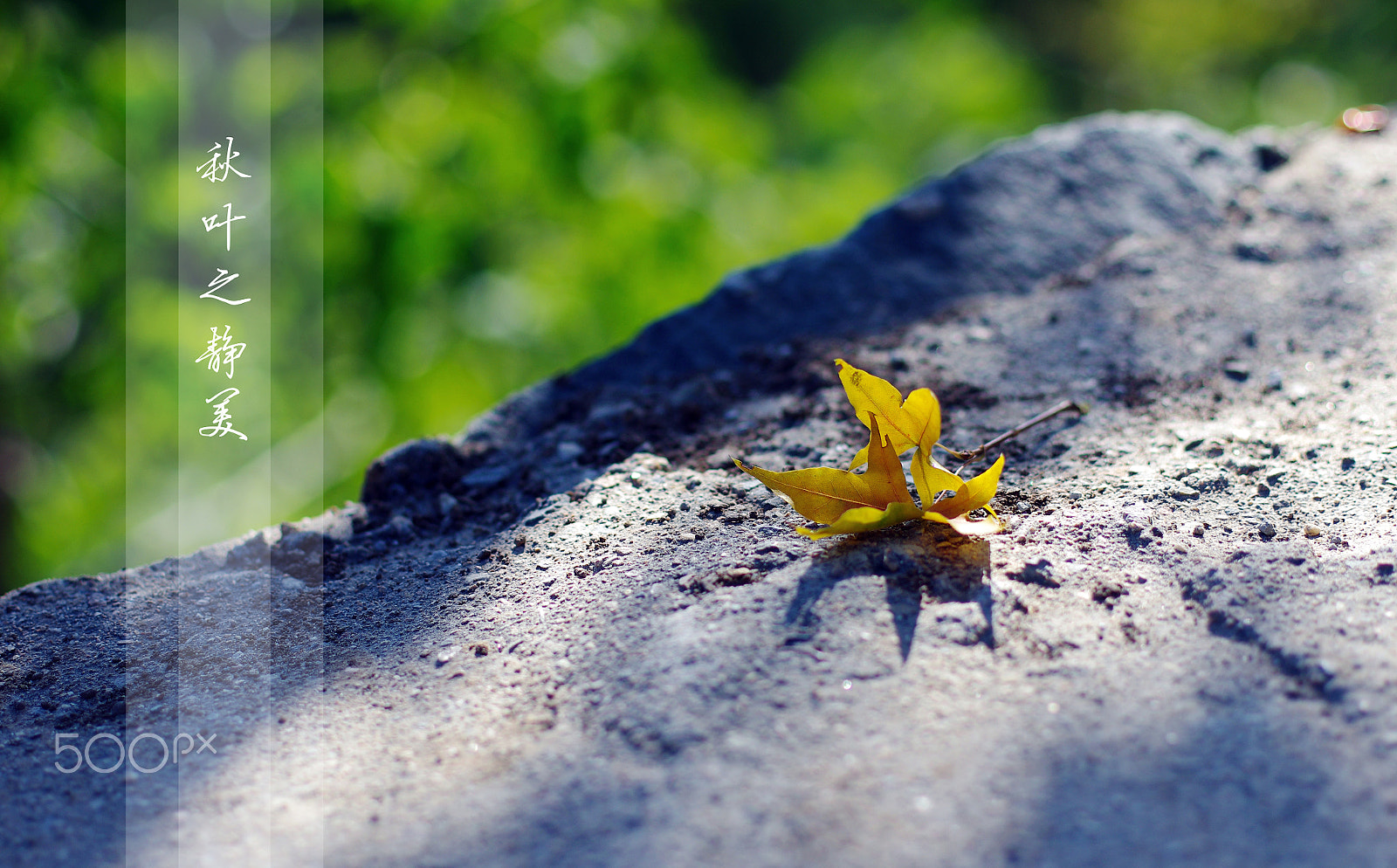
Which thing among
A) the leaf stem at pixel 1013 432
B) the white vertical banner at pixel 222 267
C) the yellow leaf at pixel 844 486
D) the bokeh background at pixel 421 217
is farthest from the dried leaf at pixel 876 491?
the bokeh background at pixel 421 217

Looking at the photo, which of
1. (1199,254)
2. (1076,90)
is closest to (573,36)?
(1199,254)

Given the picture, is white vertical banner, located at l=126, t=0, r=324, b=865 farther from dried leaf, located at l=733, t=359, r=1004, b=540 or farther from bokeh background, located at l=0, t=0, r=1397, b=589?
dried leaf, located at l=733, t=359, r=1004, b=540

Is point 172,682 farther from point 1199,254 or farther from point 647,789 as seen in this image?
point 1199,254

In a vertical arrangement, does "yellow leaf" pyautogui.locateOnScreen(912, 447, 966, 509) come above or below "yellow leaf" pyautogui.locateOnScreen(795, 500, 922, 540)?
above

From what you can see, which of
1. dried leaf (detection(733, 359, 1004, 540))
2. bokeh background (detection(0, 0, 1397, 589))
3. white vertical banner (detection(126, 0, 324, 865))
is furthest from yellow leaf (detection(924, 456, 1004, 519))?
bokeh background (detection(0, 0, 1397, 589))

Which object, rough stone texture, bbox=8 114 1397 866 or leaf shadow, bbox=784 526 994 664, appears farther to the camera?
leaf shadow, bbox=784 526 994 664

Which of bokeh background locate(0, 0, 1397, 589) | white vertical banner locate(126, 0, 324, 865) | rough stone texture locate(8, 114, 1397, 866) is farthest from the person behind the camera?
bokeh background locate(0, 0, 1397, 589)

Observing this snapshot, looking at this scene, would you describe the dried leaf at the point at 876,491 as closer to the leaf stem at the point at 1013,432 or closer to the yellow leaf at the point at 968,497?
the yellow leaf at the point at 968,497

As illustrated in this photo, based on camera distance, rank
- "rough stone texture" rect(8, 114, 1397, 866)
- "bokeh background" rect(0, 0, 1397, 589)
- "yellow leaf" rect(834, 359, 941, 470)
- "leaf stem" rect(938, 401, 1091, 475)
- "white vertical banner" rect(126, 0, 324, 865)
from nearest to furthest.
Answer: "rough stone texture" rect(8, 114, 1397, 866), "yellow leaf" rect(834, 359, 941, 470), "leaf stem" rect(938, 401, 1091, 475), "white vertical banner" rect(126, 0, 324, 865), "bokeh background" rect(0, 0, 1397, 589)
